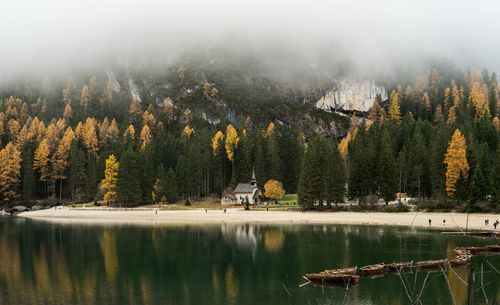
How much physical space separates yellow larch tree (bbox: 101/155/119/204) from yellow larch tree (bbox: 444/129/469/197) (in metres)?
68.4

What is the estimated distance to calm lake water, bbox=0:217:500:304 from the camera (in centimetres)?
2434

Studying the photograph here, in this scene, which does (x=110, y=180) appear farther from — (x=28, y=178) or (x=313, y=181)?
(x=313, y=181)

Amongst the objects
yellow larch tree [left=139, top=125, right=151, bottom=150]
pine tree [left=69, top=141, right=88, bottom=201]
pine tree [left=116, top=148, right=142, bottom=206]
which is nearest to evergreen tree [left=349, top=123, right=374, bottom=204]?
pine tree [left=116, top=148, right=142, bottom=206]

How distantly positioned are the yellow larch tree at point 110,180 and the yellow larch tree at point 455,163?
68391 millimetres

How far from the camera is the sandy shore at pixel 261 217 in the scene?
198 ft

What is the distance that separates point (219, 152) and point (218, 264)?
7506cm

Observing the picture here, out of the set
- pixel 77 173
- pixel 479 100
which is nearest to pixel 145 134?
pixel 77 173

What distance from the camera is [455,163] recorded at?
7169cm

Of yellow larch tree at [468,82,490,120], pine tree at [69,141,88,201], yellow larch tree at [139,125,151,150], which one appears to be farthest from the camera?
yellow larch tree at [139,125,151,150]

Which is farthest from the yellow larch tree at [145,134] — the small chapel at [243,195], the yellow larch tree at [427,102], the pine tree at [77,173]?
the yellow larch tree at [427,102]

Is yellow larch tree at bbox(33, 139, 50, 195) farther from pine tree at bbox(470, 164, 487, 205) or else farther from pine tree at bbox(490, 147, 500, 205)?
pine tree at bbox(490, 147, 500, 205)

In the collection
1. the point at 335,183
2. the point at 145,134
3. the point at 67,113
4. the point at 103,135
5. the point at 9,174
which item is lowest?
the point at 335,183

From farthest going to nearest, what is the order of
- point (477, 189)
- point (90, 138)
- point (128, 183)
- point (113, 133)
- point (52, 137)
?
point (113, 133) → point (90, 138) → point (52, 137) → point (128, 183) → point (477, 189)

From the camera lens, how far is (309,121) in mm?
184125
